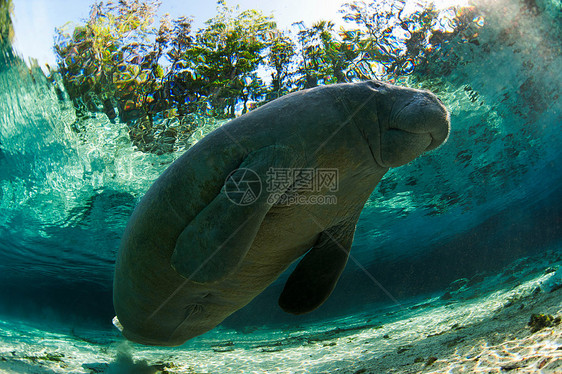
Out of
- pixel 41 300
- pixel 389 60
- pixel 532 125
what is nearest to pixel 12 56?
pixel 389 60

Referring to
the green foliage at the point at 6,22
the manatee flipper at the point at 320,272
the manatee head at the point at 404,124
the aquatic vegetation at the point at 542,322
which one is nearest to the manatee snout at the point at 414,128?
the manatee head at the point at 404,124

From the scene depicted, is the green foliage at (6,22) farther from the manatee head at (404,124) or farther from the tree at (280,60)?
the manatee head at (404,124)

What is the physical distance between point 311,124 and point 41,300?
3606 centimetres

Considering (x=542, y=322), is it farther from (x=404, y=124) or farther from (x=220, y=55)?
(x=220, y=55)

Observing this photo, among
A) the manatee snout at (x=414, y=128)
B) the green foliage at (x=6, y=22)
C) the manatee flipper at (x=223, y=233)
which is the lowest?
the manatee flipper at (x=223, y=233)

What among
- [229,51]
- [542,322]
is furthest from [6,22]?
[542,322]

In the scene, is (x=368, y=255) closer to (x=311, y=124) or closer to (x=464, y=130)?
(x=464, y=130)

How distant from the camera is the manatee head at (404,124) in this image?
224 cm

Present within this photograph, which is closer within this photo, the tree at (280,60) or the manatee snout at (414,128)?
the manatee snout at (414,128)

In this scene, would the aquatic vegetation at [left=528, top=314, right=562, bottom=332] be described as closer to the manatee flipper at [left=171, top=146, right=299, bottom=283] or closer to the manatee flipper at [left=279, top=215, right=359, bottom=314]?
the manatee flipper at [left=279, top=215, right=359, bottom=314]

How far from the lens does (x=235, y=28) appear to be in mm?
6859

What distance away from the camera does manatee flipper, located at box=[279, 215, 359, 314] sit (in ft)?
10.2

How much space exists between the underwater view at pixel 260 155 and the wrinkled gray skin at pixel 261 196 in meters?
0.02

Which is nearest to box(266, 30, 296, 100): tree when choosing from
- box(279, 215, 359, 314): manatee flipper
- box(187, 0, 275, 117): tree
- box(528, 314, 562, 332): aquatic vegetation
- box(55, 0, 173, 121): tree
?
box(187, 0, 275, 117): tree
